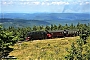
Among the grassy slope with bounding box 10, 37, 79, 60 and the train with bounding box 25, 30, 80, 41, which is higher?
the grassy slope with bounding box 10, 37, 79, 60

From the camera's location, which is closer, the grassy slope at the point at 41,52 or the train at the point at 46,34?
the grassy slope at the point at 41,52

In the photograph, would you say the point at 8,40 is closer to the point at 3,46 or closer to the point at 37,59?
the point at 3,46

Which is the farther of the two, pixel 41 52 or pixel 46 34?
pixel 46 34

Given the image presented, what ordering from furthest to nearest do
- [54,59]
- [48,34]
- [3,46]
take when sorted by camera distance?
1. [48,34]
2. [54,59]
3. [3,46]

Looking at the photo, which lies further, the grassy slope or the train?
the train

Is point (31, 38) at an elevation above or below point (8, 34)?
below

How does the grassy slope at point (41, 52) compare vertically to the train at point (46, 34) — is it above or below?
above

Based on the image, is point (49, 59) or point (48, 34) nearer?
point (49, 59)

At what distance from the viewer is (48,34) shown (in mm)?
85625

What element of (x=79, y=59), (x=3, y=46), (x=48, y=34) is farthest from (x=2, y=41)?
(x=48, y=34)

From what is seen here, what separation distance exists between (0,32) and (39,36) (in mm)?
51234

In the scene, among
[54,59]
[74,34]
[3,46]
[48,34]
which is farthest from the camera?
[74,34]

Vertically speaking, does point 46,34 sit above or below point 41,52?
below

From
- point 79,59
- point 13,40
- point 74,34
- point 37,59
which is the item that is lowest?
point 74,34
